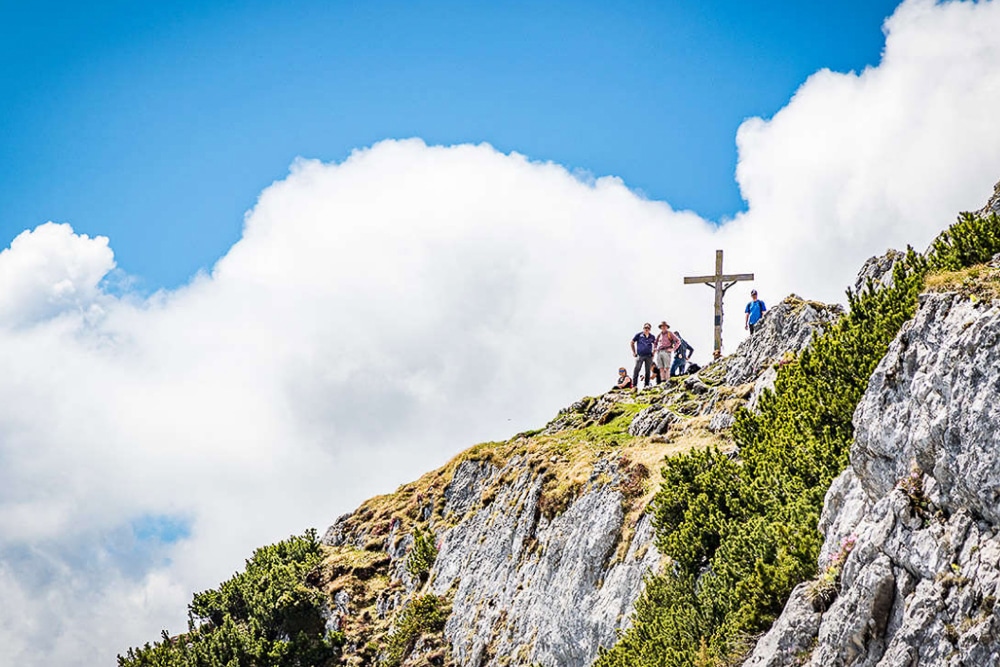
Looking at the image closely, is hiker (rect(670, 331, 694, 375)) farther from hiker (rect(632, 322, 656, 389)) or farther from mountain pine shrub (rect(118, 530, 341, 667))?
mountain pine shrub (rect(118, 530, 341, 667))

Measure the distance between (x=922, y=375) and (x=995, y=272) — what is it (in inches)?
81.0

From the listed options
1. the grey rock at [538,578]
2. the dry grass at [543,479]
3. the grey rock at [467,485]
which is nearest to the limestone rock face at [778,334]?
the dry grass at [543,479]

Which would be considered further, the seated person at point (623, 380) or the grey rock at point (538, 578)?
the seated person at point (623, 380)

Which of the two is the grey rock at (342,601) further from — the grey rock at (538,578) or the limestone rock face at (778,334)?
the limestone rock face at (778,334)

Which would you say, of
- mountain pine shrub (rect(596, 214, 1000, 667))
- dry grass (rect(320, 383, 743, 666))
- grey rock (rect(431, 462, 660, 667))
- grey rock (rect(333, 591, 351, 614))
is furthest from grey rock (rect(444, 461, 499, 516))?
mountain pine shrub (rect(596, 214, 1000, 667))

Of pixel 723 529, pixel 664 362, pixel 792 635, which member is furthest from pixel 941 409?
pixel 664 362

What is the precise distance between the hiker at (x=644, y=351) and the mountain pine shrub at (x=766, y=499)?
56.9 ft

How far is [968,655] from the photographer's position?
11609 millimetres

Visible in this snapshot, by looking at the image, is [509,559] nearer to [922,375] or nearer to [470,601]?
[470,601]

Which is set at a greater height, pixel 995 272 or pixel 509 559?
pixel 995 272

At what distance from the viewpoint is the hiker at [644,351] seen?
4075 cm

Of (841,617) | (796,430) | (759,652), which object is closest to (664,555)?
(796,430)

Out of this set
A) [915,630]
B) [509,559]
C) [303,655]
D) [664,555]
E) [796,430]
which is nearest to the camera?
[915,630]

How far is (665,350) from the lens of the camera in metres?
40.8
